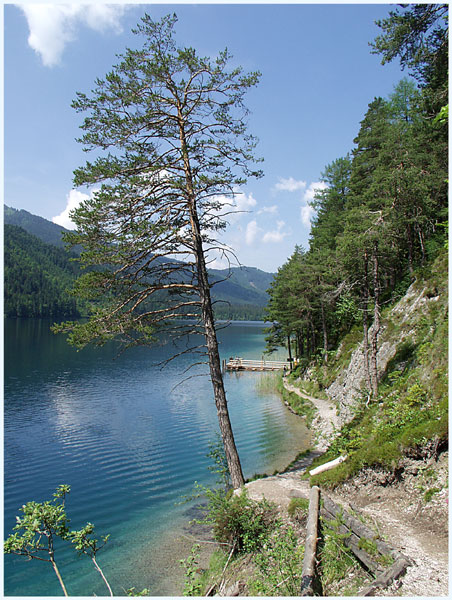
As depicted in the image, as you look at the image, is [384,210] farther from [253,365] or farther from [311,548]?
[253,365]

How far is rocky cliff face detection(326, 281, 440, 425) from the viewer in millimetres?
16250

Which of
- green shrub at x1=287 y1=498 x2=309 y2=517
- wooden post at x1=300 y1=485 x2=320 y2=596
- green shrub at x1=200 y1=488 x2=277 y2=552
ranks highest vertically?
wooden post at x1=300 y1=485 x2=320 y2=596

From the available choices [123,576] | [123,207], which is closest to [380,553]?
[123,576]

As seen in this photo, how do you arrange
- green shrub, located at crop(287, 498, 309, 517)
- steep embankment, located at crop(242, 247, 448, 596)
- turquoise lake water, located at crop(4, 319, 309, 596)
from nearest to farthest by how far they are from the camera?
steep embankment, located at crop(242, 247, 448, 596), green shrub, located at crop(287, 498, 309, 517), turquoise lake water, located at crop(4, 319, 309, 596)

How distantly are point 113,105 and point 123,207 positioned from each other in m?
2.82

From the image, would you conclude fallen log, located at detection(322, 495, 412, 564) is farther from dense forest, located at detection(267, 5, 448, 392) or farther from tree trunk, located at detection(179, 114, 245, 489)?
dense forest, located at detection(267, 5, 448, 392)

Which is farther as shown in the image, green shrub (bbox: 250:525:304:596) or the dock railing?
the dock railing

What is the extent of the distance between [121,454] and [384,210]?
1797cm

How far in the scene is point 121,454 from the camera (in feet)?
64.7

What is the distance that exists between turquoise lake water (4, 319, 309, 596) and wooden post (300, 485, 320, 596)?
194 inches

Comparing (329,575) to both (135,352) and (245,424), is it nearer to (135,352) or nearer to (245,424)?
(245,424)

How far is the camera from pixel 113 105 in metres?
10.1

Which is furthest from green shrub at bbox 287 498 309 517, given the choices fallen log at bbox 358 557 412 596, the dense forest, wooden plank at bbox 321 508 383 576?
the dense forest

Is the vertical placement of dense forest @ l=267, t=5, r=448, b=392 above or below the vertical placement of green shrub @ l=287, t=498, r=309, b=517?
above
